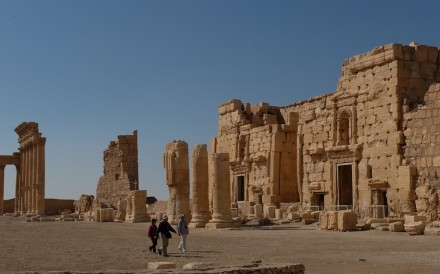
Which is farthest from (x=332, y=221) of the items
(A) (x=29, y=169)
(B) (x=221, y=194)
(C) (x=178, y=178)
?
(A) (x=29, y=169)

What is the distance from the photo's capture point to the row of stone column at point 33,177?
174 feet

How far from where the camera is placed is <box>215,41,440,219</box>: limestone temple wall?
86.6 feet

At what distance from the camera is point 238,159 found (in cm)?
3888

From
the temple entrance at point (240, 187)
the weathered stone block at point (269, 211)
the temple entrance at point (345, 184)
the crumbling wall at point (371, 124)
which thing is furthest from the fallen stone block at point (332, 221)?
the temple entrance at point (240, 187)

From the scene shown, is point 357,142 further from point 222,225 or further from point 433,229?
point 433,229

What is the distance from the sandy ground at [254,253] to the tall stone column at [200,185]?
24.2 ft

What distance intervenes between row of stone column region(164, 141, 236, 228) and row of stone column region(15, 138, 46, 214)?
80.8 ft

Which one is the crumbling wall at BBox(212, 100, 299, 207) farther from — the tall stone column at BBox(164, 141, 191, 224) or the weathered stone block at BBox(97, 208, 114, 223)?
the weathered stone block at BBox(97, 208, 114, 223)

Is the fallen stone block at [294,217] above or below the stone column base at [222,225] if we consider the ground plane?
above

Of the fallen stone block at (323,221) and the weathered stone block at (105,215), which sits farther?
the weathered stone block at (105,215)

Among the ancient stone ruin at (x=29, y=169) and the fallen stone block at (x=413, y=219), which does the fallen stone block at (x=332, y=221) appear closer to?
the fallen stone block at (x=413, y=219)

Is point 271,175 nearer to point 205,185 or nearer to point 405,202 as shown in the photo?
point 205,185

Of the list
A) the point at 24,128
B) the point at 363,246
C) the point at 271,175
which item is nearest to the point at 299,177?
the point at 271,175

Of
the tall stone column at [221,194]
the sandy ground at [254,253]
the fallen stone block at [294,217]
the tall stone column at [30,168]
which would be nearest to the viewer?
the sandy ground at [254,253]
